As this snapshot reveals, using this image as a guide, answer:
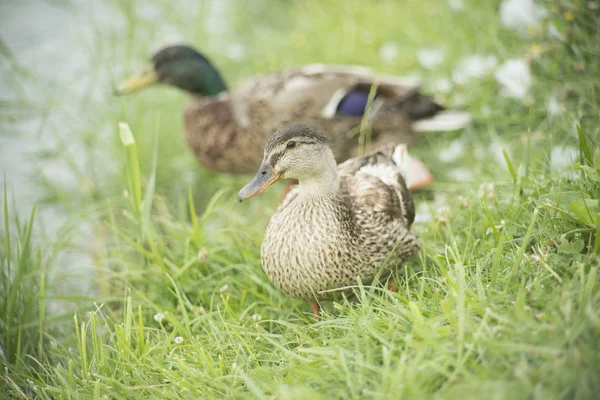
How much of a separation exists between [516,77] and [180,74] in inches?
84.5

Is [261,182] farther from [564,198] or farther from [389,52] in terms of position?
[389,52]

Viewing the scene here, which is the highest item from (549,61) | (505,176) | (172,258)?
(549,61)

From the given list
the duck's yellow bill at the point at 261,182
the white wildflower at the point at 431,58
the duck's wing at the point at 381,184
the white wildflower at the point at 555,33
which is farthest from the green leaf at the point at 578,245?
the white wildflower at the point at 431,58

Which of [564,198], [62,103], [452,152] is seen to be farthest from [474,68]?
[62,103]

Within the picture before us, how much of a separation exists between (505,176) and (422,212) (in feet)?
1.48

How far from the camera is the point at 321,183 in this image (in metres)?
2.37

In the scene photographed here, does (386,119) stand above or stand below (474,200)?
above

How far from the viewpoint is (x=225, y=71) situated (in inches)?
203

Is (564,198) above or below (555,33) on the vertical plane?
below

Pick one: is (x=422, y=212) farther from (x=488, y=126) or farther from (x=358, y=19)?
(x=358, y=19)

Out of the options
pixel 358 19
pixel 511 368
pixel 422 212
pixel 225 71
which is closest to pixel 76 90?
pixel 225 71

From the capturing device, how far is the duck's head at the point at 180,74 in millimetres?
3949

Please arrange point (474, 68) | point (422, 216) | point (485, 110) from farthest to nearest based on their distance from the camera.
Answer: point (474, 68), point (485, 110), point (422, 216)

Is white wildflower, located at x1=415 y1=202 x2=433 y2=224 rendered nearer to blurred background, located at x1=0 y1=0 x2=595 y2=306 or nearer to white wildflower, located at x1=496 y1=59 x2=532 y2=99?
blurred background, located at x1=0 y1=0 x2=595 y2=306
